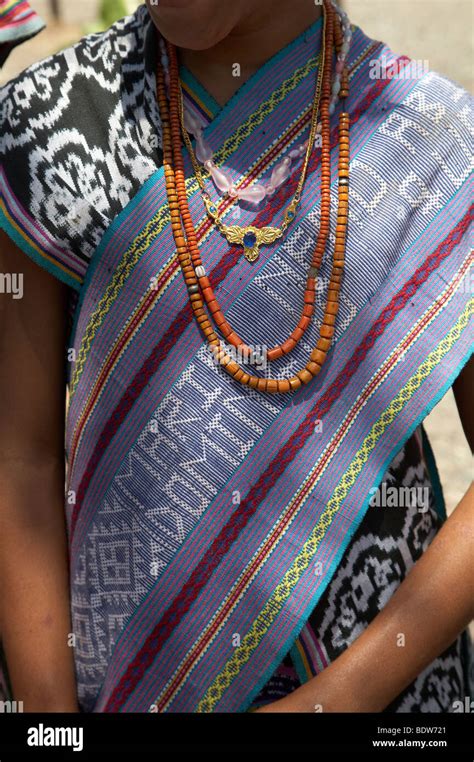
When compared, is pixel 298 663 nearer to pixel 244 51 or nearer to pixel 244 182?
pixel 244 182

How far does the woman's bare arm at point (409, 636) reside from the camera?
127 centimetres

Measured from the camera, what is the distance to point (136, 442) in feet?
4.28

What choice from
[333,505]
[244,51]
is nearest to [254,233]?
[244,51]

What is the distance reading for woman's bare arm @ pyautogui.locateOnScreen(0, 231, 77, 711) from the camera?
4.32 feet

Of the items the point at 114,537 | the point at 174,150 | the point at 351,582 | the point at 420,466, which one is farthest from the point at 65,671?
the point at 174,150

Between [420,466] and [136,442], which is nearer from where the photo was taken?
[136,442]

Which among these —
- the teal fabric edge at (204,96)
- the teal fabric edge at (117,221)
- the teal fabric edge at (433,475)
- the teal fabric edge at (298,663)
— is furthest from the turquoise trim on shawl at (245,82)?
the teal fabric edge at (298,663)

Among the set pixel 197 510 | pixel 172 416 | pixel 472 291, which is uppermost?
pixel 472 291

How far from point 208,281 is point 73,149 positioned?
9.8 inches

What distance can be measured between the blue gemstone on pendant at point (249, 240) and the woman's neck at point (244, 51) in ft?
0.63

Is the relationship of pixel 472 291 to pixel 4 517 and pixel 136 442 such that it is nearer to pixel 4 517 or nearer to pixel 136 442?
pixel 136 442

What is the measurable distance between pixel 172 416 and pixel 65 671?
1.39 ft

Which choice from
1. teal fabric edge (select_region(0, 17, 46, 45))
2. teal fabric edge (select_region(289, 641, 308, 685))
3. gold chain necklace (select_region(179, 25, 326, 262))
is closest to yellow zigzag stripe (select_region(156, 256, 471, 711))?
teal fabric edge (select_region(289, 641, 308, 685))
